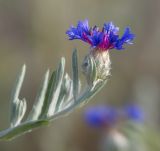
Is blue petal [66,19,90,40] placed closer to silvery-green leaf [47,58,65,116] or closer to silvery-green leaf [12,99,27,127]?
silvery-green leaf [47,58,65,116]

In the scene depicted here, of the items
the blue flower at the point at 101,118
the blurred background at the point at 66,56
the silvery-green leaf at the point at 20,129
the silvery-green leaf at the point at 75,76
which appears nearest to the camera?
the silvery-green leaf at the point at 20,129

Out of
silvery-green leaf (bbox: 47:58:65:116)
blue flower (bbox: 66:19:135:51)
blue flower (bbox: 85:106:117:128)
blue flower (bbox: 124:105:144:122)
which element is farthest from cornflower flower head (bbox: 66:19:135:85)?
blue flower (bbox: 85:106:117:128)

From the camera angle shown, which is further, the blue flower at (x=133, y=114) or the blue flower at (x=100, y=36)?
the blue flower at (x=133, y=114)

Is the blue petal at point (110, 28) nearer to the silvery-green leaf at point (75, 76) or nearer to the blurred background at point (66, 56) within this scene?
the silvery-green leaf at point (75, 76)

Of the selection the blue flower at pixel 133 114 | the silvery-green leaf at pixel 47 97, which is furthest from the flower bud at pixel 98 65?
the blue flower at pixel 133 114

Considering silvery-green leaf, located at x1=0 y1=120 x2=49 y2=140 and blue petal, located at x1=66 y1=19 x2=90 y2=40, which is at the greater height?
blue petal, located at x1=66 y1=19 x2=90 y2=40

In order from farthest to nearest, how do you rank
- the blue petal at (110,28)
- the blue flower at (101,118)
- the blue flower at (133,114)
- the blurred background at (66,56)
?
the blurred background at (66,56), the blue flower at (101,118), the blue flower at (133,114), the blue petal at (110,28)

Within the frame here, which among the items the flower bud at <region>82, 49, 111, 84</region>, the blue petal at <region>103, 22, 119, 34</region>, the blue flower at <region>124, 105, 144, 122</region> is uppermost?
the blue flower at <region>124, 105, 144, 122</region>
